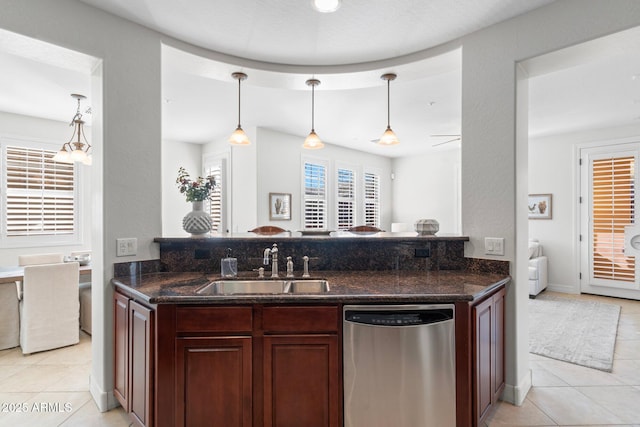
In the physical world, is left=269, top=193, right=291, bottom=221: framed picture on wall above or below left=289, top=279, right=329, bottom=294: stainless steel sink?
above

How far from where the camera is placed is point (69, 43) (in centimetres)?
222

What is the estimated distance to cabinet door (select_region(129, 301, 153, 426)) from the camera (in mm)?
1871

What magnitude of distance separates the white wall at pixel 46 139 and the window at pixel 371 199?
18.4 feet

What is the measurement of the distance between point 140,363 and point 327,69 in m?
2.81

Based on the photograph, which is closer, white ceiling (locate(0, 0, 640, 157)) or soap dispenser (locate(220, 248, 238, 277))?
white ceiling (locate(0, 0, 640, 157))

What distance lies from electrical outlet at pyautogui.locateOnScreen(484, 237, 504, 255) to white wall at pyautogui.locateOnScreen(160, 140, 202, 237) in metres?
5.53

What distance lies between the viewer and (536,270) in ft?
17.9

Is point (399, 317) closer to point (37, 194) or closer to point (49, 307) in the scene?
point (49, 307)

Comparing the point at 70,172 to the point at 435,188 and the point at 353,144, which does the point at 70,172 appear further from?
the point at 435,188

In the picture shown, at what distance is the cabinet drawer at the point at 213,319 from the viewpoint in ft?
6.08

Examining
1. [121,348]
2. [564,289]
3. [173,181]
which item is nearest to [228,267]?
[121,348]

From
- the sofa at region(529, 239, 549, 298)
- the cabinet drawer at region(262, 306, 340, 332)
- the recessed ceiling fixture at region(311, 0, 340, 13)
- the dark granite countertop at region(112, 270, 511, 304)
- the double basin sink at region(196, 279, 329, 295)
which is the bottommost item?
the sofa at region(529, 239, 549, 298)

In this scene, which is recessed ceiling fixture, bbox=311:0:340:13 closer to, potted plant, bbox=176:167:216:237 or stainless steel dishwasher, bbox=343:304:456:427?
potted plant, bbox=176:167:216:237

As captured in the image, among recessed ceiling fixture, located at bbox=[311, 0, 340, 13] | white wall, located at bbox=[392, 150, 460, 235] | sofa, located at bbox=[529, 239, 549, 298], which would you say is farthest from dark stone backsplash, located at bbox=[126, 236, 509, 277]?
white wall, located at bbox=[392, 150, 460, 235]
